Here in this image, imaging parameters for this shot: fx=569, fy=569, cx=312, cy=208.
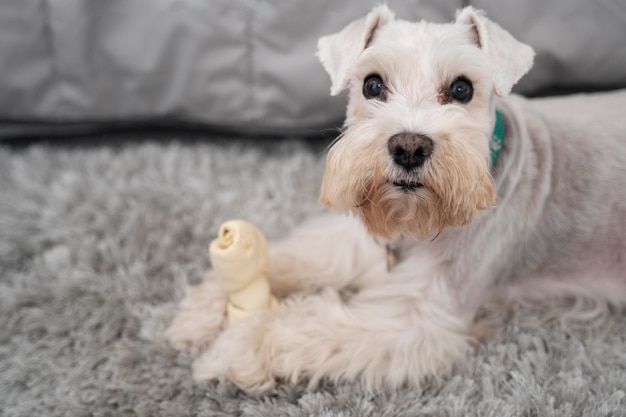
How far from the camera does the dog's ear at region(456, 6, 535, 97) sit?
58.3 inches

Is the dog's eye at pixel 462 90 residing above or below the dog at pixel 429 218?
above

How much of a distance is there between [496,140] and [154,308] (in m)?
1.19

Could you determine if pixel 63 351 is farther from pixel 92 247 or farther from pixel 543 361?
pixel 543 361

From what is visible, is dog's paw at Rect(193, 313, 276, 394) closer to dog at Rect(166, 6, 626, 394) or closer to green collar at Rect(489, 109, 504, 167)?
dog at Rect(166, 6, 626, 394)

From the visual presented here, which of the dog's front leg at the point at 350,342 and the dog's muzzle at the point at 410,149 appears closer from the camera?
the dog's muzzle at the point at 410,149

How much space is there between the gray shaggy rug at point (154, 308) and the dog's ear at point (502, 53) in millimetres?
780

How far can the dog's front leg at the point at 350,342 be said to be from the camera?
162cm

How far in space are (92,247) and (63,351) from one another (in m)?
0.47

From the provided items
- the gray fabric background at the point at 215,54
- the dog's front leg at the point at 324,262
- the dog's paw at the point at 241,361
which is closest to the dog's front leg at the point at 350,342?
the dog's paw at the point at 241,361

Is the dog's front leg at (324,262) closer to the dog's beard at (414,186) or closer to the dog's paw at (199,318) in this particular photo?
the dog's paw at (199,318)

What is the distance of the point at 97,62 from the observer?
2521mm

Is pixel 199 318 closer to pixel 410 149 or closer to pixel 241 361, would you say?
pixel 241 361

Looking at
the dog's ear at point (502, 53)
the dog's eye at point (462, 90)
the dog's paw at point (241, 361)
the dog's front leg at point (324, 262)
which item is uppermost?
the dog's ear at point (502, 53)

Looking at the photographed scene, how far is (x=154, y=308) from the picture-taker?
1.86 metres
